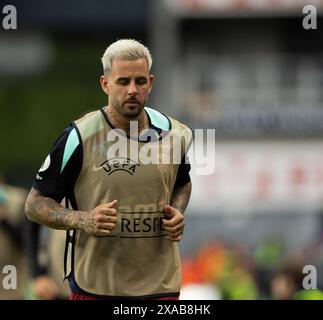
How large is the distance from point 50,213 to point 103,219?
1.33ft

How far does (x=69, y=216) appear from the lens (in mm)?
7625

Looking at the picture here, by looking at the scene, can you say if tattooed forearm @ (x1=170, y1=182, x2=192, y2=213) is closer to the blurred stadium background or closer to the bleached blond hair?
the bleached blond hair

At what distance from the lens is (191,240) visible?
25.6 meters

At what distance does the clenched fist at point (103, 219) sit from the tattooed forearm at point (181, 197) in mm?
526

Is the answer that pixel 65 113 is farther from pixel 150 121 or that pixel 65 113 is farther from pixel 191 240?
pixel 150 121

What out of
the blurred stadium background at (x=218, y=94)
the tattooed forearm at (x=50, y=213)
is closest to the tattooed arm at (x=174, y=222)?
the tattooed forearm at (x=50, y=213)

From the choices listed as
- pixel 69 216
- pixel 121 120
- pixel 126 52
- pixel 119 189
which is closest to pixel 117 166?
pixel 119 189

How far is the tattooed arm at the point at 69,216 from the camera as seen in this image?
7398mm

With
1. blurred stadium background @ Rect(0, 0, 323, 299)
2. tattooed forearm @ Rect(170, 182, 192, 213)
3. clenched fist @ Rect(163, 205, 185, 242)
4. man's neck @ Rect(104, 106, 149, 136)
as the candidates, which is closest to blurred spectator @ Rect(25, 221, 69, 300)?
tattooed forearm @ Rect(170, 182, 192, 213)

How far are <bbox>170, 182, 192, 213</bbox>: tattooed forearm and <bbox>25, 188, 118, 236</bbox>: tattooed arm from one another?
0.55m

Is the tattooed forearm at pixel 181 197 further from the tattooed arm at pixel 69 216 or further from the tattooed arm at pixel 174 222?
the tattooed arm at pixel 69 216

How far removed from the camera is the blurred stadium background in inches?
1083

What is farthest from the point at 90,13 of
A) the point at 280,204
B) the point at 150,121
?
the point at 150,121

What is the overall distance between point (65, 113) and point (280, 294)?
21355mm
